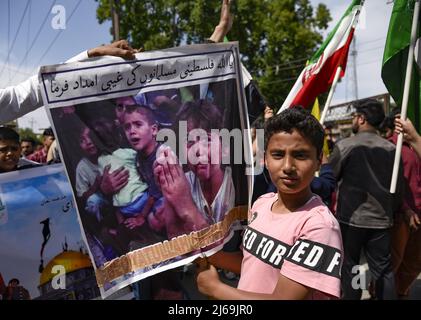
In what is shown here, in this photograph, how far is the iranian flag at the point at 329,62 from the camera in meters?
3.43

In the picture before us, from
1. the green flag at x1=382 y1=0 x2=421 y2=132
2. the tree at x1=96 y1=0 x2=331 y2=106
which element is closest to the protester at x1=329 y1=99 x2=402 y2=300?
the green flag at x1=382 y1=0 x2=421 y2=132

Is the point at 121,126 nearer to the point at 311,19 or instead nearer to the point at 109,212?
the point at 109,212

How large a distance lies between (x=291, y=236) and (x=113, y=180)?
836 mm

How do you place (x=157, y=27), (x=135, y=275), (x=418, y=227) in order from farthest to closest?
(x=157, y=27), (x=418, y=227), (x=135, y=275)

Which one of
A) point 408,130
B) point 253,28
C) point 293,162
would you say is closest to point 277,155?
point 293,162

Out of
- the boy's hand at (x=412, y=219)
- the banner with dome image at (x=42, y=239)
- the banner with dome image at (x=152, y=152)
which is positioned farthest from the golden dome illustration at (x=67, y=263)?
the boy's hand at (x=412, y=219)

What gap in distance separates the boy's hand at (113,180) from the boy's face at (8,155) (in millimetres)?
1050

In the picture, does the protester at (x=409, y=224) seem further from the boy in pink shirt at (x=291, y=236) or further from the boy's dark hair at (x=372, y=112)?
the boy in pink shirt at (x=291, y=236)

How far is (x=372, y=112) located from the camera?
3.63 m

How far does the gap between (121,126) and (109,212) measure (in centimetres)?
38

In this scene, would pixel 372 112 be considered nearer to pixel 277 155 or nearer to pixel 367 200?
pixel 367 200
